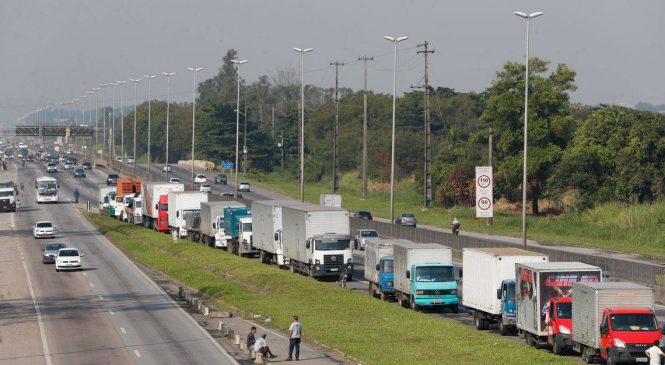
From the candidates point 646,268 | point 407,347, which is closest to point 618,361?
point 407,347

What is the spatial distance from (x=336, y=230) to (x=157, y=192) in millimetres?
42639

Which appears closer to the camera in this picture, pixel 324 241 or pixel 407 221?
pixel 324 241

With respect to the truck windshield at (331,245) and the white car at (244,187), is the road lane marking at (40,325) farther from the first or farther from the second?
the white car at (244,187)

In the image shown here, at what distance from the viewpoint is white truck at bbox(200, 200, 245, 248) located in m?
87.0

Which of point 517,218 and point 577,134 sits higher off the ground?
point 577,134

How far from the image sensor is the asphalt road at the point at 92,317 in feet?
136

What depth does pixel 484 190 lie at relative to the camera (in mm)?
69688

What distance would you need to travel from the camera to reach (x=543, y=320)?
1555 inches

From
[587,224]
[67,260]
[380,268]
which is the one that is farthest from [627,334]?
[587,224]

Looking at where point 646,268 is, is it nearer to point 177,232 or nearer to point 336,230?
point 336,230

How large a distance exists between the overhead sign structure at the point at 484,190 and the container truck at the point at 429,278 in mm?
16651

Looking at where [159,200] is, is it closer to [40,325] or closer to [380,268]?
[380,268]

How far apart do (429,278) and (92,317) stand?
15.4 metres

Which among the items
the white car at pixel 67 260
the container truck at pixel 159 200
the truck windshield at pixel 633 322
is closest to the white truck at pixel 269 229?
the white car at pixel 67 260
